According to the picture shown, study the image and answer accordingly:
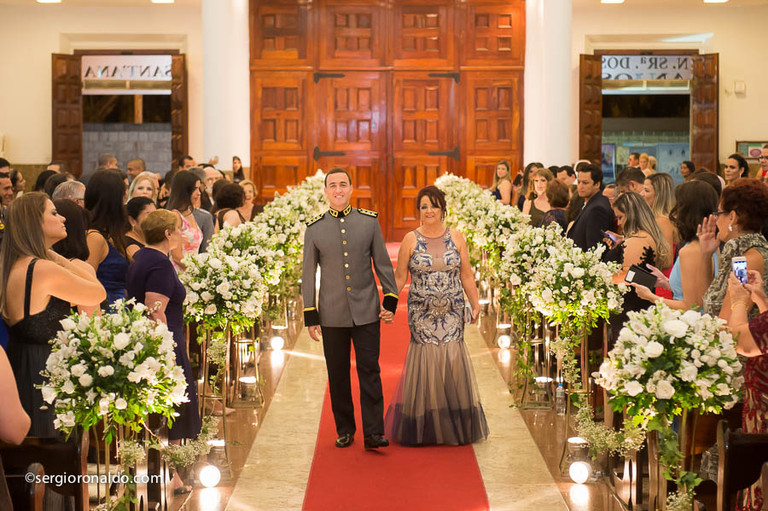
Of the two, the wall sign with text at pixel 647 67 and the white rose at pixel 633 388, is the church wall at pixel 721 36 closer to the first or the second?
the wall sign with text at pixel 647 67

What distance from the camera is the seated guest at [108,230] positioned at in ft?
20.0

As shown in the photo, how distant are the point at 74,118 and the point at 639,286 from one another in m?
15.6

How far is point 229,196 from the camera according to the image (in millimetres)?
9641

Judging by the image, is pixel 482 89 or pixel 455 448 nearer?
pixel 455 448

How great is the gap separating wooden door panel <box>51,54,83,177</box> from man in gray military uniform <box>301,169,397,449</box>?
550 inches

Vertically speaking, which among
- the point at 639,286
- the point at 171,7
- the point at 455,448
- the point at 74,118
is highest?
the point at 171,7

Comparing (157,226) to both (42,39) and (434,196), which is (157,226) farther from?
(42,39)

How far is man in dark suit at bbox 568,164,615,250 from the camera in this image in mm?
8062

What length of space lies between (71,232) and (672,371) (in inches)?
127

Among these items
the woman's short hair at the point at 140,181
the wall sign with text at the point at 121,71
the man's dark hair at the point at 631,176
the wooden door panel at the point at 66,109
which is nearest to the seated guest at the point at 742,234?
the man's dark hair at the point at 631,176

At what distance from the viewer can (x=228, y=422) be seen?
7434 millimetres

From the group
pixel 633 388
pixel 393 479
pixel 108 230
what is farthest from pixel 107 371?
pixel 393 479

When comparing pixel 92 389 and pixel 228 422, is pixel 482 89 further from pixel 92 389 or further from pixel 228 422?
pixel 92 389

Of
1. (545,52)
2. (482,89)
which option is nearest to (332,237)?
(545,52)
